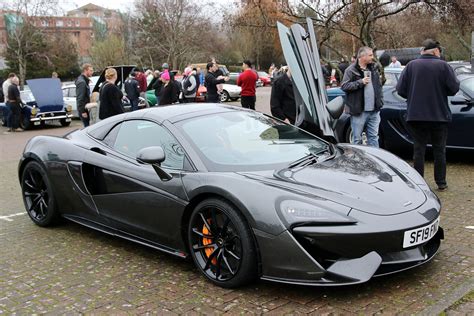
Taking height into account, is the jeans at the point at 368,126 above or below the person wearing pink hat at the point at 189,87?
below

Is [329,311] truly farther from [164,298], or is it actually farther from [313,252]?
[164,298]

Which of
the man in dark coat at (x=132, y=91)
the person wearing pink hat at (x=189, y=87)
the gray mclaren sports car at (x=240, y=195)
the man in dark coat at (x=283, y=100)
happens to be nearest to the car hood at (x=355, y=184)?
the gray mclaren sports car at (x=240, y=195)

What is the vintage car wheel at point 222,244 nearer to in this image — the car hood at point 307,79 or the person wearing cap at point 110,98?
the car hood at point 307,79

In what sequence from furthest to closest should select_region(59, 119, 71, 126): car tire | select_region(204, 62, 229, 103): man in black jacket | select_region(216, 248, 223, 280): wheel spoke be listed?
select_region(59, 119, 71, 126): car tire, select_region(204, 62, 229, 103): man in black jacket, select_region(216, 248, 223, 280): wheel spoke

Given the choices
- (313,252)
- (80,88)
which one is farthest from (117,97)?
(313,252)

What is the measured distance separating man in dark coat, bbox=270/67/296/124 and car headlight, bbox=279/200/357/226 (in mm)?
5239

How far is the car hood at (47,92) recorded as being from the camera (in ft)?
55.0

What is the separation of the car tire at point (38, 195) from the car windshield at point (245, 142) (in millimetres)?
1825

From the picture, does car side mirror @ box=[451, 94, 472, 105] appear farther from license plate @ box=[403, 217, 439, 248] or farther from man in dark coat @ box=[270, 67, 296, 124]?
license plate @ box=[403, 217, 439, 248]

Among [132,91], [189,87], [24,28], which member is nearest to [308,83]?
[189,87]

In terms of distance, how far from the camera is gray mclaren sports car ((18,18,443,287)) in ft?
10.9

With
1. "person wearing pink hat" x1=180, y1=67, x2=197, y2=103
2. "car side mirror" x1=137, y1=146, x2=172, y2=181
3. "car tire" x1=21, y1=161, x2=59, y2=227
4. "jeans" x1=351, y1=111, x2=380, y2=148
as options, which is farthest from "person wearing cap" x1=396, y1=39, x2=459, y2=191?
"person wearing pink hat" x1=180, y1=67, x2=197, y2=103

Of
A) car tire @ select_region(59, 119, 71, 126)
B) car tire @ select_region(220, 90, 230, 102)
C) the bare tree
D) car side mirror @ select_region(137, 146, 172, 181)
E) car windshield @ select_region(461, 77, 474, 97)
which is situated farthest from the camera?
the bare tree

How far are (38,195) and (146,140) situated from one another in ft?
5.65
